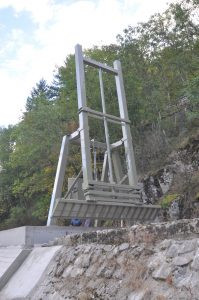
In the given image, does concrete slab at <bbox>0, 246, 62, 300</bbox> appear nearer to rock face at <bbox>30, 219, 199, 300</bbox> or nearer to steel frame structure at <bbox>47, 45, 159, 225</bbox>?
rock face at <bbox>30, 219, 199, 300</bbox>

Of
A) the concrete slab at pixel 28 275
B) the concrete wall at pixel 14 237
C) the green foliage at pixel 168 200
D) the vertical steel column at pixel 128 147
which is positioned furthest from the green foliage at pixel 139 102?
the concrete slab at pixel 28 275

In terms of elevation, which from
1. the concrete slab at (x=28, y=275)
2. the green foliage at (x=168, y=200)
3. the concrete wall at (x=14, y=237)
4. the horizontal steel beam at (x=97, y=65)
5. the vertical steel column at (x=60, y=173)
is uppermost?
the horizontal steel beam at (x=97, y=65)

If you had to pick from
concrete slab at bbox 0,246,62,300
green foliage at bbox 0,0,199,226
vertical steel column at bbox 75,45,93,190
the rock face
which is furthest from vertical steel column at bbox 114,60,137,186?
green foliage at bbox 0,0,199,226

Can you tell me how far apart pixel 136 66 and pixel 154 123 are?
415 centimetres

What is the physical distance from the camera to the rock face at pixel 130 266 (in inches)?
120

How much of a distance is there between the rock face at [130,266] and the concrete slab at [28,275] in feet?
0.60

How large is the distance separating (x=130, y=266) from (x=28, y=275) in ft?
7.11

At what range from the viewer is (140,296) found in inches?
125

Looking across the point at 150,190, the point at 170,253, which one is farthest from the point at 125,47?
the point at 170,253

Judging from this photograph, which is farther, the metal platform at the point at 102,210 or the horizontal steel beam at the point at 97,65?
the horizontal steel beam at the point at 97,65

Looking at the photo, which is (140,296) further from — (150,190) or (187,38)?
(187,38)

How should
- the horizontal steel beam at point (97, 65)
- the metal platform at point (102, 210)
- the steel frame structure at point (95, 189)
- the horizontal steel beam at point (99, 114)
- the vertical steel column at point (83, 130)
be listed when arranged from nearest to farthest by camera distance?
the metal platform at point (102, 210)
the steel frame structure at point (95, 189)
the vertical steel column at point (83, 130)
the horizontal steel beam at point (99, 114)
the horizontal steel beam at point (97, 65)

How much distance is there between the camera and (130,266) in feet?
11.8

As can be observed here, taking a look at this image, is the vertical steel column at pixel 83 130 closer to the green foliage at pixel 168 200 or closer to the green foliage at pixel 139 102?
the green foliage at pixel 168 200
